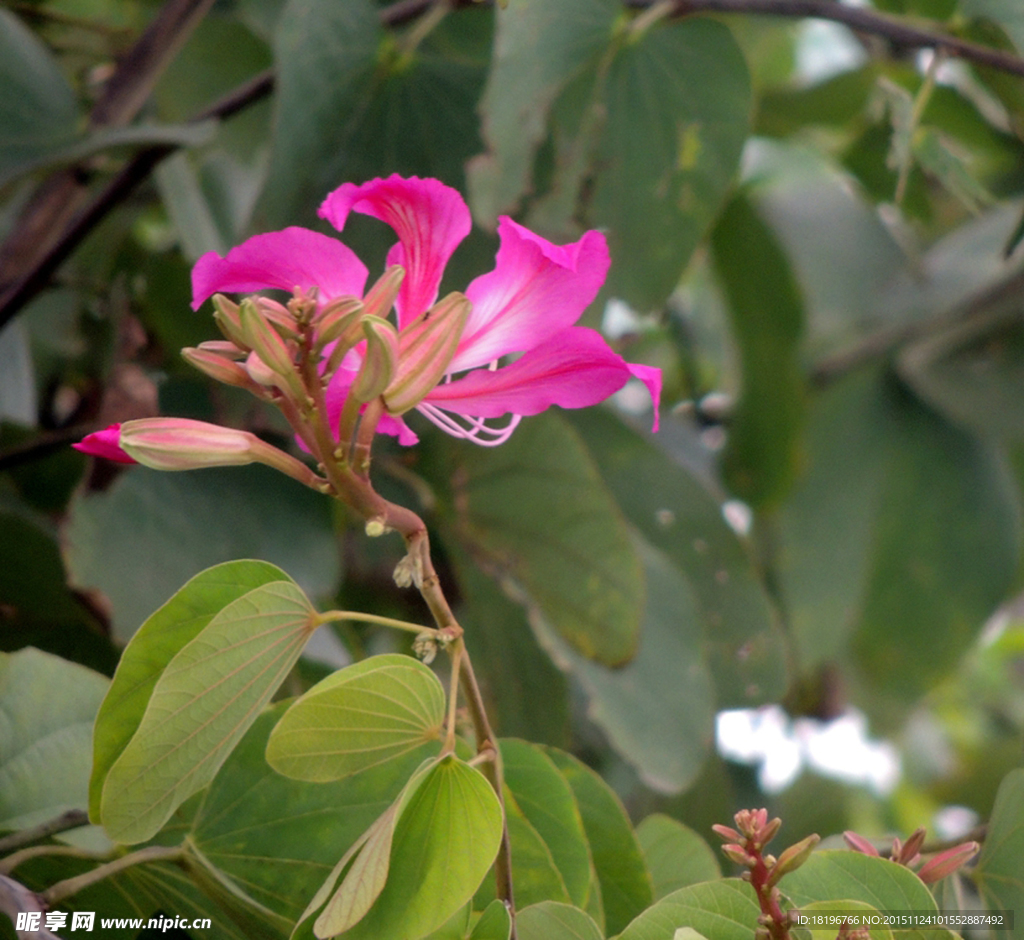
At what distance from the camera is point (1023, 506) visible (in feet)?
4.12

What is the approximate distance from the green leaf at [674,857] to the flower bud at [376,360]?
0.26m

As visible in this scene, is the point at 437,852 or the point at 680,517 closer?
the point at 437,852

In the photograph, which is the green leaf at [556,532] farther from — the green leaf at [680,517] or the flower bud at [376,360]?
the flower bud at [376,360]

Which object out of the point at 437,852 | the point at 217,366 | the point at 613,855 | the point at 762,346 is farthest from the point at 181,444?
the point at 762,346

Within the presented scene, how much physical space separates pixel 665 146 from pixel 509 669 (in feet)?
1.23

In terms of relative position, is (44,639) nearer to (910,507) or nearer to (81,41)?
(81,41)

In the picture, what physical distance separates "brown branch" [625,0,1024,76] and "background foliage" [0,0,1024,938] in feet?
0.06

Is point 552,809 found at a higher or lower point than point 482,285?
lower

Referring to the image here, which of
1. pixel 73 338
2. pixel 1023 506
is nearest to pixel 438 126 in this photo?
pixel 73 338

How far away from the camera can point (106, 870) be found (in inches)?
14.3

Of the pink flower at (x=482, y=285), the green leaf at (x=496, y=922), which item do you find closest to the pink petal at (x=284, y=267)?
the pink flower at (x=482, y=285)

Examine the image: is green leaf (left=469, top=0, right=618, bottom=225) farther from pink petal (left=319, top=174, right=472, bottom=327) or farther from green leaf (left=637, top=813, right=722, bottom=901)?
green leaf (left=637, top=813, right=722, bottom=901)

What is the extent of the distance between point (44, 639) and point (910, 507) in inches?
37.5

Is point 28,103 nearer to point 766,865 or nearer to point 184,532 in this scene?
point 184,532
